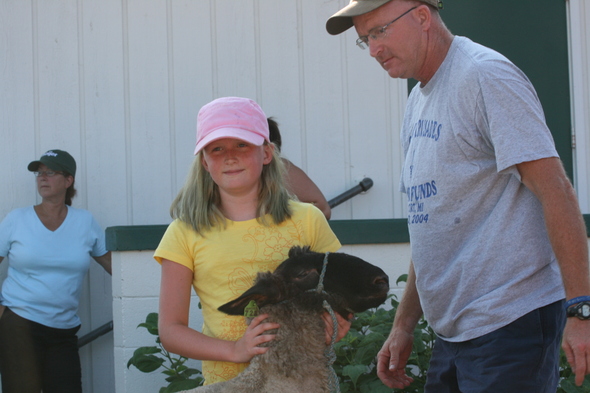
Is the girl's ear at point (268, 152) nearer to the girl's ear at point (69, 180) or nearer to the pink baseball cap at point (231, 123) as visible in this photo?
the pink baseball cap at point (231, 123)

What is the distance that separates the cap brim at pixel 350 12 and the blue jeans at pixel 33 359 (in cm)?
359

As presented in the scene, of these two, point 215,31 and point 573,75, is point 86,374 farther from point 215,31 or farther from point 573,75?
point 573,75

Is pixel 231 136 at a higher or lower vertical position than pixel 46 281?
higher

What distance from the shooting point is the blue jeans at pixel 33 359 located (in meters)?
5.21

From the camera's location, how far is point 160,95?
602cm

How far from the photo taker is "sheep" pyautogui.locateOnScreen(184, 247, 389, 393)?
259 cm

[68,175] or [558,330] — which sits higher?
[68,175]

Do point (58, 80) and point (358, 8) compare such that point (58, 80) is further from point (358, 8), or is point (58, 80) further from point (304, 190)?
point (358, 8)

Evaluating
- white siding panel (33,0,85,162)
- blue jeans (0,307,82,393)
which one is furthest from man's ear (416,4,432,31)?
white siding panel (33,0,85,162)

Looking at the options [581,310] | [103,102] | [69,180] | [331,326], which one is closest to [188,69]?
[103,102]

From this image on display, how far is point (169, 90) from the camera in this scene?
6.02 metres

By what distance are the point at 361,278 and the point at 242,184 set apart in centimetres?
59

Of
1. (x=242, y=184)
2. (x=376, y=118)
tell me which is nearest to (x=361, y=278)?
(x=242, y=184)

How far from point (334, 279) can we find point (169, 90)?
3.69 m
